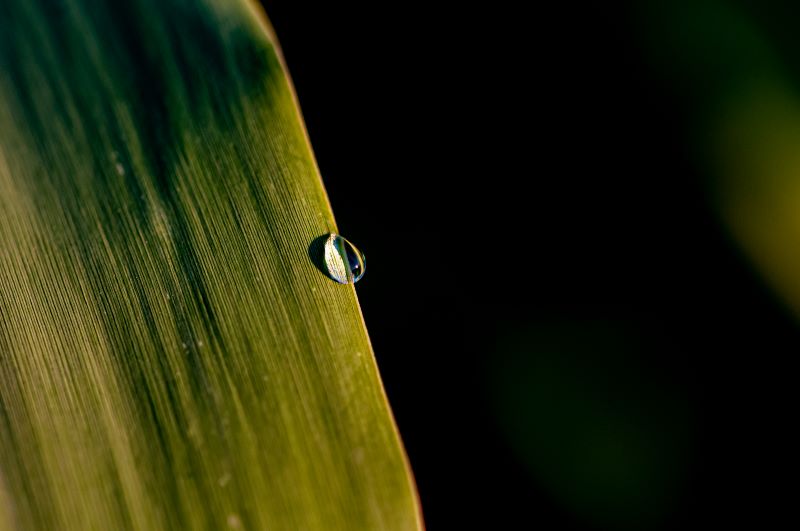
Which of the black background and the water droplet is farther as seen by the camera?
the black background

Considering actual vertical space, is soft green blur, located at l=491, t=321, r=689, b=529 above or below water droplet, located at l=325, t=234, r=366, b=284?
below

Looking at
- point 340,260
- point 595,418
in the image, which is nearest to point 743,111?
point 595,418

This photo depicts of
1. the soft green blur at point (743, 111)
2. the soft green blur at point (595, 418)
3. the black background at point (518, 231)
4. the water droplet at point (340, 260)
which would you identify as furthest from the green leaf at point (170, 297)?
the soft green blur at point (743, 111)

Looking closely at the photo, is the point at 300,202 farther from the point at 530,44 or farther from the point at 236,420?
the point at 530,44

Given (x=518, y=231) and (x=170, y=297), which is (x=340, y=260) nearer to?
(x=170, y=297)

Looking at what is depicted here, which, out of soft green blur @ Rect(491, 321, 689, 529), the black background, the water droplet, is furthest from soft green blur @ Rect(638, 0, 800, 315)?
the water droplet

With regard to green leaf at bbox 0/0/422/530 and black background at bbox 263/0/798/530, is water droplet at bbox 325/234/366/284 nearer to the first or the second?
green leaf at bbox 0/0/422/530

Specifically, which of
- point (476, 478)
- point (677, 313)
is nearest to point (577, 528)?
point (476, 478)
